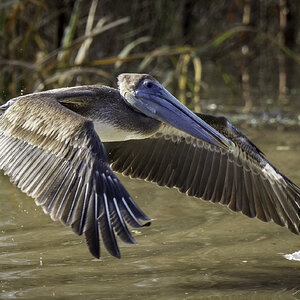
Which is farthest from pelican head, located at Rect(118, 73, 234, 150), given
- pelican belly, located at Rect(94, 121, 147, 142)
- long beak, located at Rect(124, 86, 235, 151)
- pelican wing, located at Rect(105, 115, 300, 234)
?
pelican wing, located at Rect(105, 115, 300, 234)

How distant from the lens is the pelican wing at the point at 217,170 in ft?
18.6

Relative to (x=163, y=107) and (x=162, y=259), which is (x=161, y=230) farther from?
(x=163, y=107)

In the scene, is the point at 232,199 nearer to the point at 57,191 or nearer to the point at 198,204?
the point at 198,204

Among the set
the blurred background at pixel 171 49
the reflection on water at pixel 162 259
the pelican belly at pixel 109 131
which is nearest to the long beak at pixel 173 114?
the pelican belly at pixel 109 131

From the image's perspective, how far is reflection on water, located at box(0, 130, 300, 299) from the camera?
14.7ft

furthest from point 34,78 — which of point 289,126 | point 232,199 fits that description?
point 232,199

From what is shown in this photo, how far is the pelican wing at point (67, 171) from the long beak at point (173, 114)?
0.83 m

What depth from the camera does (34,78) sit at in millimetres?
9328

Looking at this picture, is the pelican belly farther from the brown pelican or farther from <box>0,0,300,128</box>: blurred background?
<box>0,0,300,128</box>: blurred background

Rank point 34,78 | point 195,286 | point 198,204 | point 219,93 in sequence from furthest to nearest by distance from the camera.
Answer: point 219,93
point 34,78
point 198,204
point 195,286

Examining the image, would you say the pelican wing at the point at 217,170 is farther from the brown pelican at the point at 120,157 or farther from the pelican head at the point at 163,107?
the pelican head at the point at 163,107

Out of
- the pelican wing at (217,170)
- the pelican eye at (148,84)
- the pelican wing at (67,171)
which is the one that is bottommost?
the pelican wing at (217,170)

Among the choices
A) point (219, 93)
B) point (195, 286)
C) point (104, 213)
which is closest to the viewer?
point (104, 213)

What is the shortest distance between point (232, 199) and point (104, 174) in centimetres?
171
